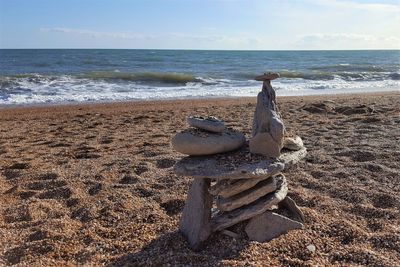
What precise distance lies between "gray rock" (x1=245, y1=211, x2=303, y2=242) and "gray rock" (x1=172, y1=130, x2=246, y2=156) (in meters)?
0.69

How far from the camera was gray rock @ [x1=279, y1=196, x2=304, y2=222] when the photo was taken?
4137mm

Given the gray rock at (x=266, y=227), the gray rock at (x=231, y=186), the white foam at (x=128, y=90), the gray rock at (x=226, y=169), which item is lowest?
the white foam at (x=128, y=90)

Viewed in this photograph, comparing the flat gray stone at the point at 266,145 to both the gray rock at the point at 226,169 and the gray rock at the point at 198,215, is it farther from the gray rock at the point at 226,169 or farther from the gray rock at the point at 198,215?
the gray rock at the point at 198,215

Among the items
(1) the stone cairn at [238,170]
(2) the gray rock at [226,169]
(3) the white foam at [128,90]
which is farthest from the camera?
(3) the white foam at [128,90]

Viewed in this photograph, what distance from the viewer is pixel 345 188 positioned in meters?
5.12

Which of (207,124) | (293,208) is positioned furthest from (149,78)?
(207,124)

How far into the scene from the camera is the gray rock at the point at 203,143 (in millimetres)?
3590

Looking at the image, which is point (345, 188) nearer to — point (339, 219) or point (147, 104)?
point (339, 219)

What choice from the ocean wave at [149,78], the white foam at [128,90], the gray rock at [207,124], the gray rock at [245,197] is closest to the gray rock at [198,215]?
the gray rock at [245,197]

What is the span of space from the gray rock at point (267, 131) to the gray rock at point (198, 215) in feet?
1.90

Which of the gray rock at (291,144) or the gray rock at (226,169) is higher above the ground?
the gray rock at (291,144)

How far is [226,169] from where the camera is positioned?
3.43 meters

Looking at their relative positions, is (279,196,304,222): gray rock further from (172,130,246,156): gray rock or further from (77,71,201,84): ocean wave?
(77,71,201,84): ocean wave

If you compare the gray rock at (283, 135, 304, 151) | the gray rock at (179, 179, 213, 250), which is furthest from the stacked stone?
the gray rock at (283, 135, 304, 151)
